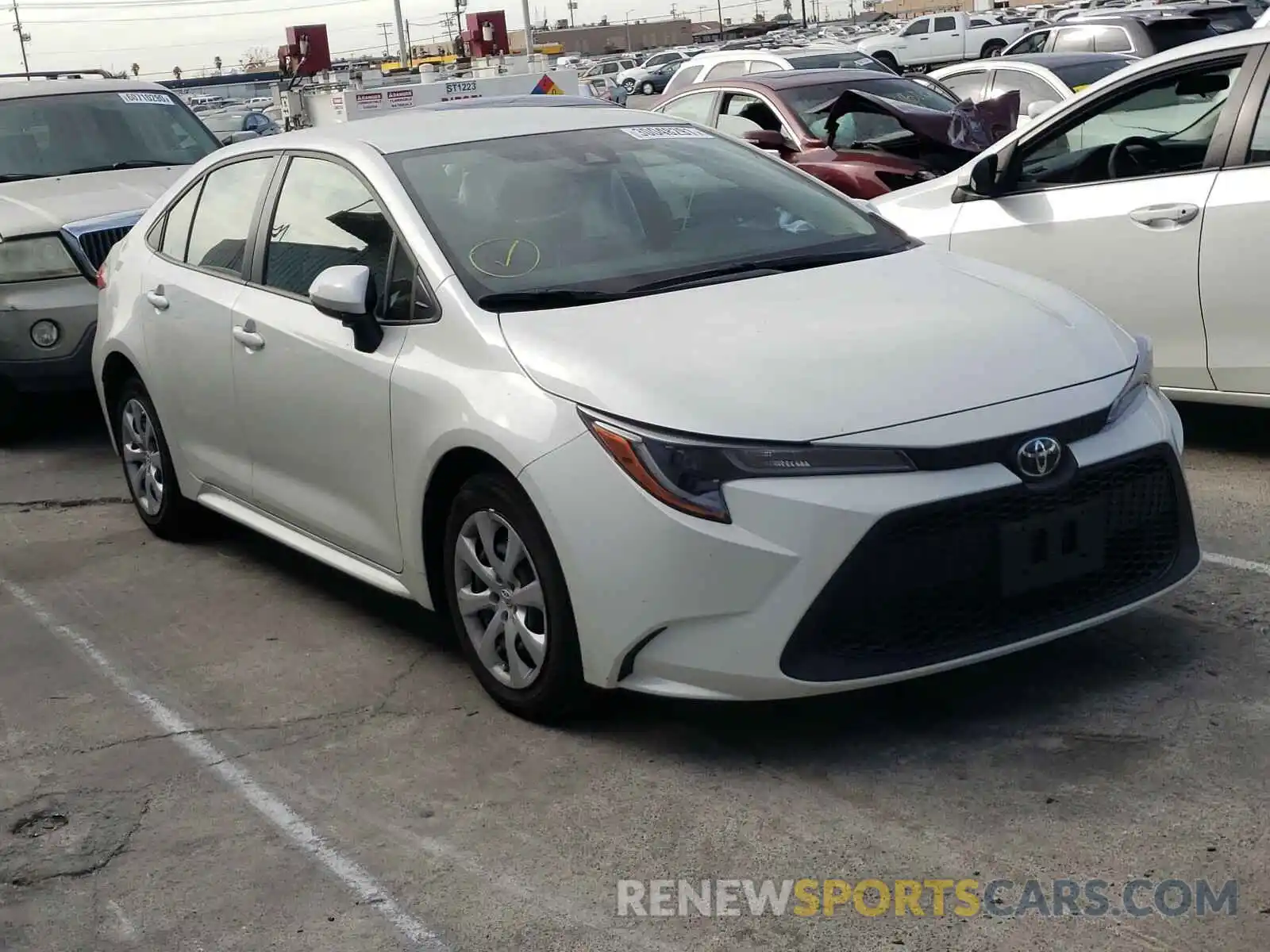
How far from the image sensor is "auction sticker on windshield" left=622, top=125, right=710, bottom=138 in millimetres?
5449

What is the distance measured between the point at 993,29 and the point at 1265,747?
150ft

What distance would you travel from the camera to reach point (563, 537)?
397 centimetres

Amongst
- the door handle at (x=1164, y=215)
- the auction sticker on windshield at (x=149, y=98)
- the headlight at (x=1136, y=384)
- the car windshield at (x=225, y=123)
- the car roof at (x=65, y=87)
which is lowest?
the car windshield at (x=225, y=123)

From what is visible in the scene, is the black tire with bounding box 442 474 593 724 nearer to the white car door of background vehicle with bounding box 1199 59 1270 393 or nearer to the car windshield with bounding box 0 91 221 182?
the white car door of background vehicle with bounding box 1199 59 1270 393

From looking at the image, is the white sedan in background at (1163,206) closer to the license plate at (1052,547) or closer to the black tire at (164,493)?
the license plate at (1052,547)

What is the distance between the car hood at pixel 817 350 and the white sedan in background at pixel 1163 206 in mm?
1585

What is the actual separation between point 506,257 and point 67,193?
5.16 meters

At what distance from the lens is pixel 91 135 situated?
9.70 meters

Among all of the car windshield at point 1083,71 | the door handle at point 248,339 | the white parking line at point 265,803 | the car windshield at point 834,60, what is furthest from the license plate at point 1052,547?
the car windshield at point 834,60

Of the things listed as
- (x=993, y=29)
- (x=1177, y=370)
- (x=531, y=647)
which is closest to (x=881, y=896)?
(x=531, y=647)

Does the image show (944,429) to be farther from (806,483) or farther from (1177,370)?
(1177,370)

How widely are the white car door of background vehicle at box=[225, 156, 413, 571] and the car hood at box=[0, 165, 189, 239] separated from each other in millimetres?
3164

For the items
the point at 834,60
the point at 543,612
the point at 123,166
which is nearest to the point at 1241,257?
the point at 543,612

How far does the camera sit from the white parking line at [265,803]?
343 cm
